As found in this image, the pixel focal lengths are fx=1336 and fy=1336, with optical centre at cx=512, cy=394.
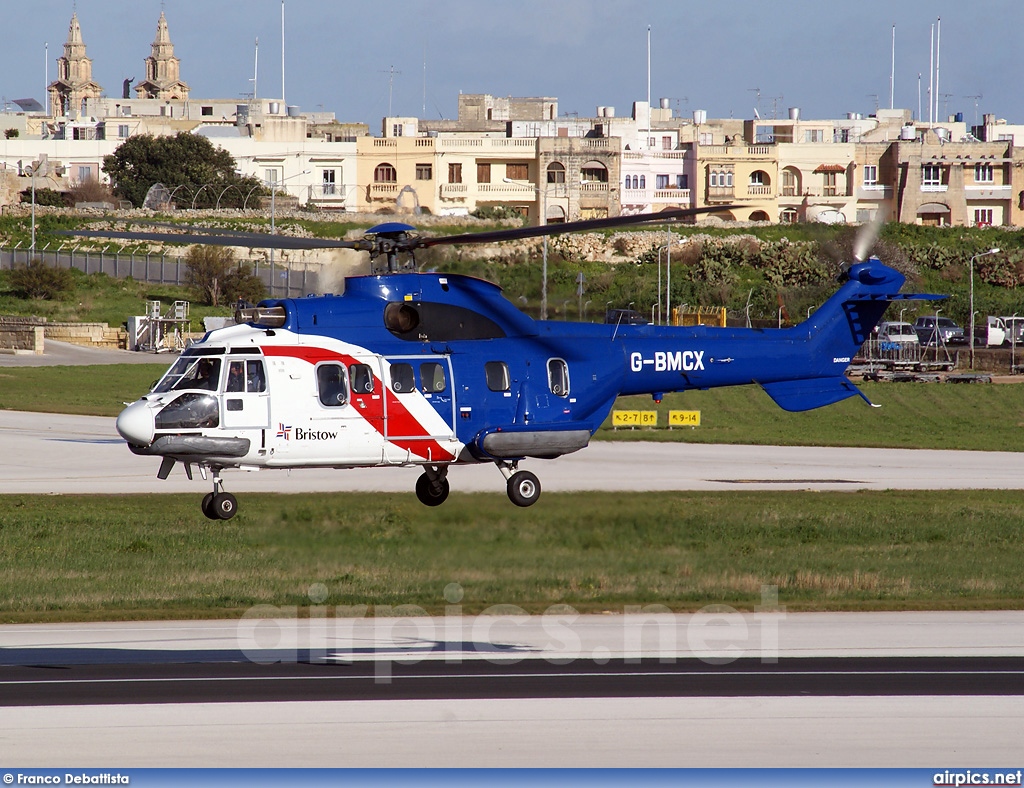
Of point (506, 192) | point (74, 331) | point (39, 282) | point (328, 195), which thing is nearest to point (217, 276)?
point (74, 331)

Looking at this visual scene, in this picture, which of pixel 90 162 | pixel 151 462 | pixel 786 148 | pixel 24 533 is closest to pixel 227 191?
pixel 90 162

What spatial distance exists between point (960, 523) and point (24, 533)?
30.9 m

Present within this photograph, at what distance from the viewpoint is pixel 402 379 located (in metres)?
24.4

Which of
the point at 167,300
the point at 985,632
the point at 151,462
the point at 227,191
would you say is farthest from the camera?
the point at 227,191

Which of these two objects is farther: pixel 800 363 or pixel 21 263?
pixel 21 263

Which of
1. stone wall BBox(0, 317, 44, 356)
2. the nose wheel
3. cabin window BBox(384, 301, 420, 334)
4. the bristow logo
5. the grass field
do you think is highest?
stone wall BBox(0, 317, 44, 356)

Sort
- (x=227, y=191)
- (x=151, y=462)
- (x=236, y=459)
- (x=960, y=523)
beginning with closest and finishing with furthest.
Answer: (x=236, y=459) → (x=960, y=523) → (x=151, y=462) → (x=227, y=191)

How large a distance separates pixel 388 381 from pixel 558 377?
350 cm

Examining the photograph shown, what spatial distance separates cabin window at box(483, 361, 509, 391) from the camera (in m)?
25.1

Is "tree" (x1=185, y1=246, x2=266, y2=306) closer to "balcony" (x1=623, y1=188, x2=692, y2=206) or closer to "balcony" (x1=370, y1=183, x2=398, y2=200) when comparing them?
"balcony" (x1=370, y1=183, x2=398, y2=200)

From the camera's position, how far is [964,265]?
118 meters

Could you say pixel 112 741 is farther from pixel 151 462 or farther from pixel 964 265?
pixel 964 265

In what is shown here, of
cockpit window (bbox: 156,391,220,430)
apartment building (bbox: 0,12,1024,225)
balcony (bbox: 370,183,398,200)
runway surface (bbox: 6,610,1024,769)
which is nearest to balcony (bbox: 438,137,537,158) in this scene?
apartment building (bbox: 0,12,1024,225)

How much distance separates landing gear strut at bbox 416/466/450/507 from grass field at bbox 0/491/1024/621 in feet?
10.7
